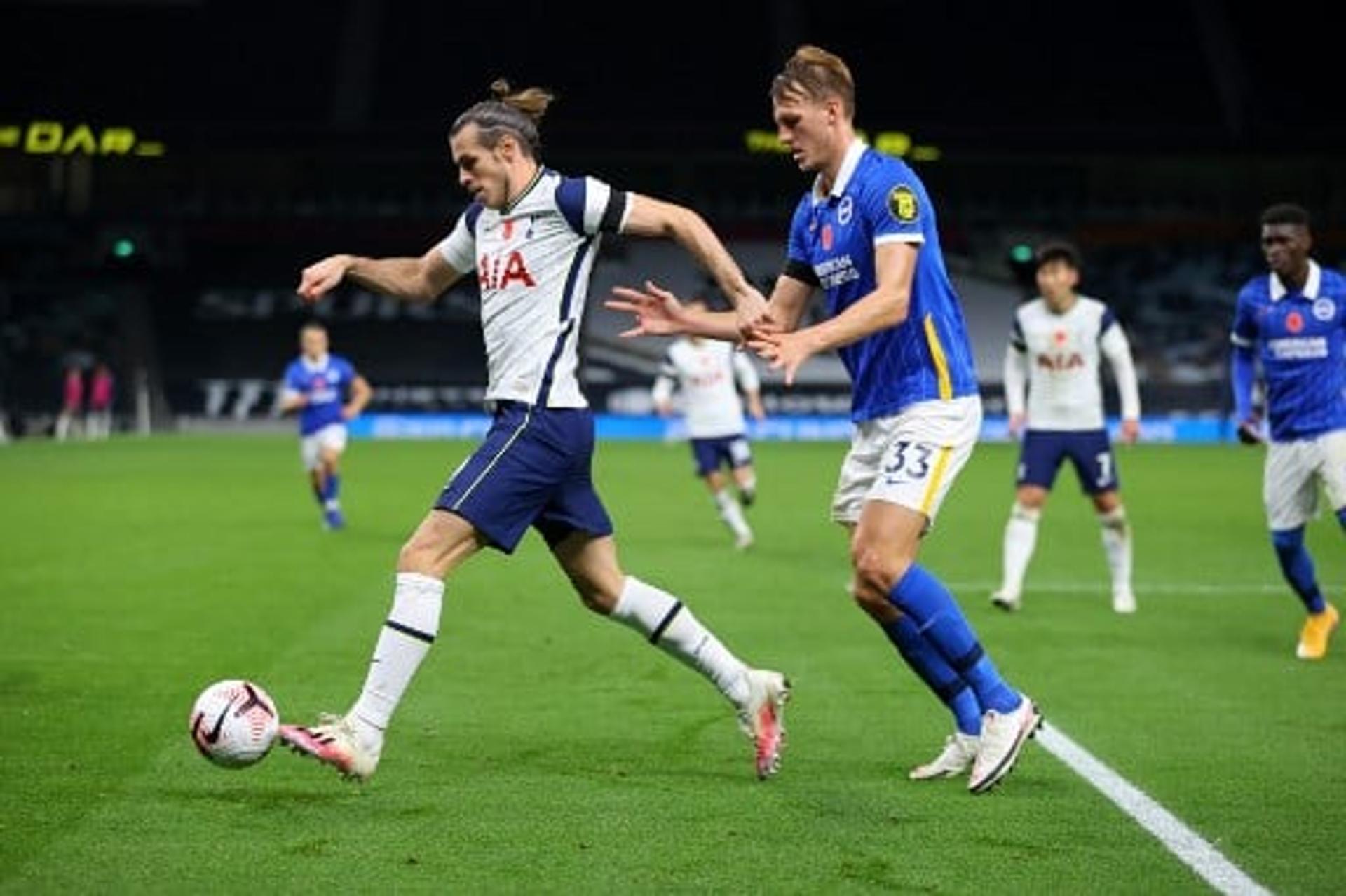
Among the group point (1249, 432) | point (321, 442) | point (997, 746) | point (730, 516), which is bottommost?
point (997, 746)

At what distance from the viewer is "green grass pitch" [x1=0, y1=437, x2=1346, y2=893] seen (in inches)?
244

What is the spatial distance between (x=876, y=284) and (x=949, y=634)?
132 cm

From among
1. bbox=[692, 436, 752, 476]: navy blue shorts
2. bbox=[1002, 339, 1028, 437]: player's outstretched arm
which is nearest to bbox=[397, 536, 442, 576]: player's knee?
bbox=[1002, 339, 1028, 437]: player's outstretched arm

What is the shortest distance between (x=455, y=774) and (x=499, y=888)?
1.78 m

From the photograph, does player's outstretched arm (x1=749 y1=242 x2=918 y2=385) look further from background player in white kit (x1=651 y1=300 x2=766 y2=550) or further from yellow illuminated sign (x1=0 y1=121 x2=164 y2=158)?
yellow illuminated sign (x1=0 y1=121 x2=164 y2=158)

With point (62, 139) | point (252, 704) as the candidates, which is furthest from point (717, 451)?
point (62, 139)

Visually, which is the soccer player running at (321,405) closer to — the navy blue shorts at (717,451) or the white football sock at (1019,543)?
the navy blue shorts at (717,451)

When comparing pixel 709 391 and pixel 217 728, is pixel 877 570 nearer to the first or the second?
pixel 217 728

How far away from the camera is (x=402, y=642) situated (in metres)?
7.24

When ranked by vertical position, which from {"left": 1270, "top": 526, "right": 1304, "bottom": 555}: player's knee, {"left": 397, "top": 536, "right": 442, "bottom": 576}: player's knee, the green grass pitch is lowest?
the green grass pitch

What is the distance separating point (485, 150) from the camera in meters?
7.45

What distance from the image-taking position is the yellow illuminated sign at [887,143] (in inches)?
1818

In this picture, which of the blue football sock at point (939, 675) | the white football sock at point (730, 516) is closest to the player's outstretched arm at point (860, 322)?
the blue football sock at point (939, 675)

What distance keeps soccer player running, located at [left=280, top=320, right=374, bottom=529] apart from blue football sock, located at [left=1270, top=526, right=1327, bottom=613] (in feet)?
37.7
